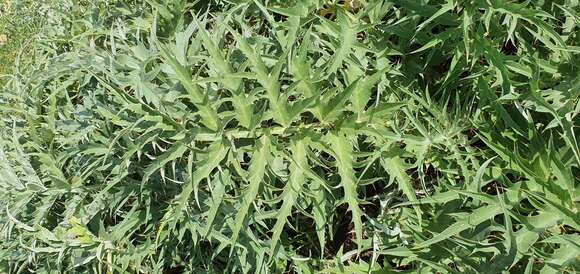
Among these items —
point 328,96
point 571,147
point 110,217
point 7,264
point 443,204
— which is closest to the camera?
point 571,147

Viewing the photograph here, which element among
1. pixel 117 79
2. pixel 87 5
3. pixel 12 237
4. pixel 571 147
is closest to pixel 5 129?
pixel 12 237

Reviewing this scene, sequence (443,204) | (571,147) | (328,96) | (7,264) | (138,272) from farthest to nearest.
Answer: (7,264), (138,272), (443,204), (328,96), (571,147)

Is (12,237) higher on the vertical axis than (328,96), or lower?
lower

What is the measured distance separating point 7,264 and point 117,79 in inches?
37.1

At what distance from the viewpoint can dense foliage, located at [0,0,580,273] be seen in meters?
1.44

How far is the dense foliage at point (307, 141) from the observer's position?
1439 millimetres

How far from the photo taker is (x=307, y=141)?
1505 millimetres

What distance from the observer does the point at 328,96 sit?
57.5 inches

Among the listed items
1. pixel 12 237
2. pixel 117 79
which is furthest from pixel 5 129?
pixel 117 79

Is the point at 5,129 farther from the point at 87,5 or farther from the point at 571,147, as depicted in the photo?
the point at 571,147

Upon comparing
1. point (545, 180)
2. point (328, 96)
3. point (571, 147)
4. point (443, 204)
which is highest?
point (328, 96)

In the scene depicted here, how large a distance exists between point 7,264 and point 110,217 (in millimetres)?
490

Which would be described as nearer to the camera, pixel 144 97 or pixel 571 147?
pixel 571 147

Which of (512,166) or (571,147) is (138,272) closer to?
(512,166)
